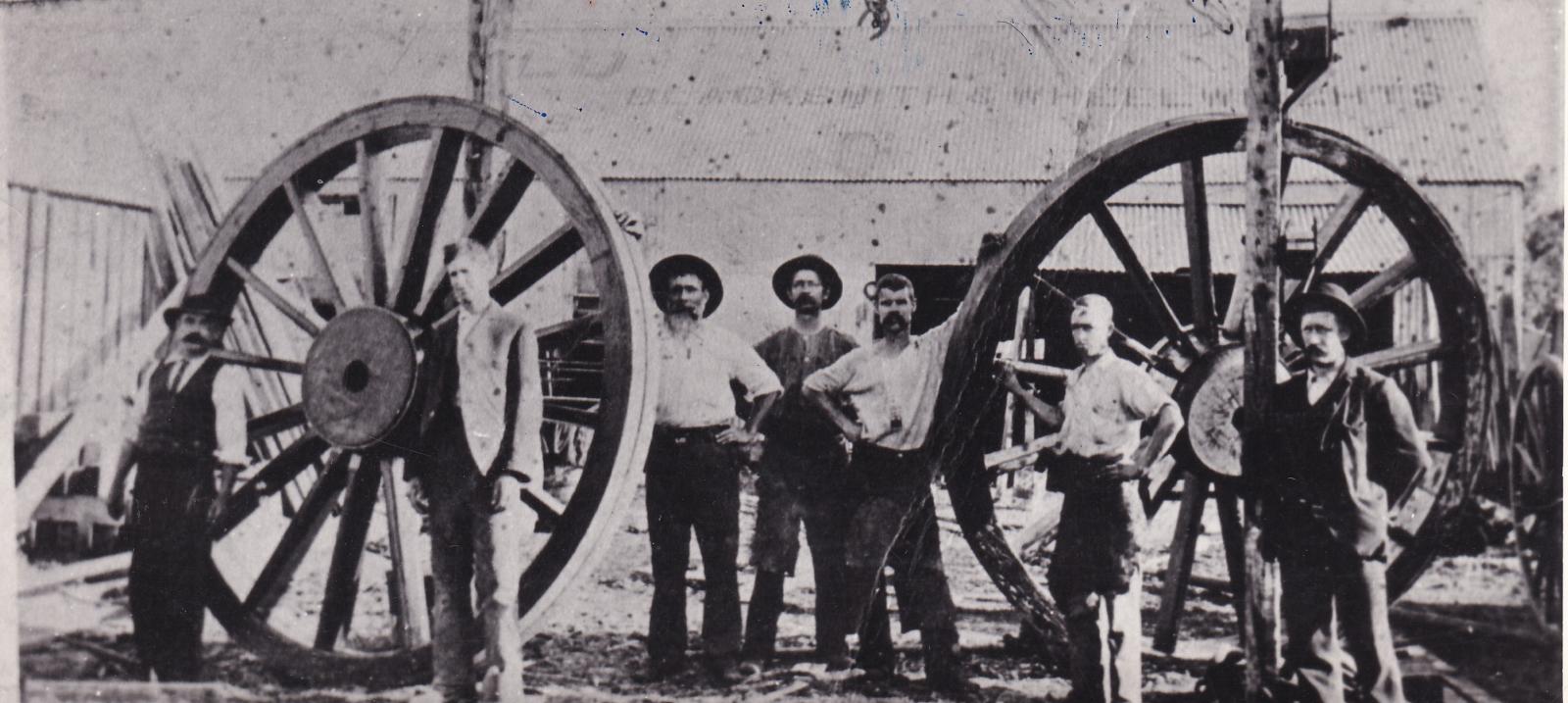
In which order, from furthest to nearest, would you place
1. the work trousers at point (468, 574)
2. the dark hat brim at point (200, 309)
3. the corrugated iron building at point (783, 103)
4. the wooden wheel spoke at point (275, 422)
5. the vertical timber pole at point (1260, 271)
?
the corrugated iron building at point (783, 103) → the dark hat brim at point (200, 309) → the wooden wheel spoke at point (275, 422) → the work trousers at point (468, 574) → the vertical timber pole at point (1260, 271)

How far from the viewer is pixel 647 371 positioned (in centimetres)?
446

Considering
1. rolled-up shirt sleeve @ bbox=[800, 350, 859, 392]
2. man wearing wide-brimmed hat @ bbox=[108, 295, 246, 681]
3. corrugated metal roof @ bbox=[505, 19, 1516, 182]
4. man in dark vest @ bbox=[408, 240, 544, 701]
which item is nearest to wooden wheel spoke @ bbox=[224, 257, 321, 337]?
man wearing wide-brimmed hat @ bbox=[108, 295, 246, 681]

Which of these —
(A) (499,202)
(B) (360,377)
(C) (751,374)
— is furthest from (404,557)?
(C) (751,374)

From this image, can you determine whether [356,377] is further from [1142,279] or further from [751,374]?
[1142,279]

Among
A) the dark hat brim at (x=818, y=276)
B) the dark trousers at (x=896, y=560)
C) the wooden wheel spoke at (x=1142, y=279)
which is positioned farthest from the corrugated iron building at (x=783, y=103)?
the dark trousers at (x=896, y=560)

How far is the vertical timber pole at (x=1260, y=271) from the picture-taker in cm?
434

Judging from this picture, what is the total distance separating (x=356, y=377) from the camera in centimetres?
477

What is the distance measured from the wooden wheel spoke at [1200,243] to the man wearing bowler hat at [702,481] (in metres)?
1.67

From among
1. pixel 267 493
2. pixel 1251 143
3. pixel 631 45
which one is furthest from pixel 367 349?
pixel 1251 143

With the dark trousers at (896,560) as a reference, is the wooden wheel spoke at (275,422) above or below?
above

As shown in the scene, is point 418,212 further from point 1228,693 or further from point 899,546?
point 1228,693

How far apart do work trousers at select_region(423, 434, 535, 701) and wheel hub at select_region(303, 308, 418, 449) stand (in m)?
0.26

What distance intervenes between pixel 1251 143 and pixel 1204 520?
2.70 m

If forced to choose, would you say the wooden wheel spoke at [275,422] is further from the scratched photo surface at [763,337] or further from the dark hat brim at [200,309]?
the dark hat brim at [200,309]
